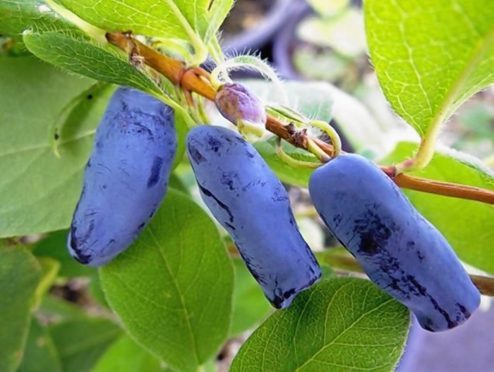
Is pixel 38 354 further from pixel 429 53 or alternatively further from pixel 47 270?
pixel 429 53

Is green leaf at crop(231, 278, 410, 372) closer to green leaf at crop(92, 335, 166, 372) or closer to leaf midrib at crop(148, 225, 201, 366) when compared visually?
leaf midrib at crop(148, 225, 201, 366)

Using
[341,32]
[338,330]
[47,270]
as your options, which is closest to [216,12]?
[338,330]

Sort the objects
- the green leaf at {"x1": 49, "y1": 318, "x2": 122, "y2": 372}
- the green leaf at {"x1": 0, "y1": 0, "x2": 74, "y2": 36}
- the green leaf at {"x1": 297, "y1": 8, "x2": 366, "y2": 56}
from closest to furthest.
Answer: the green leaf at {"x1": 0, "y1": 0, "x2": 74, "y2": 36} < the green leaf at {"x1": 49, "y1": 318, "x2": 122, "y2": 372} < the green leaf at {"x1": 297, "y1": 8, "x2": 366, "y2": 56}

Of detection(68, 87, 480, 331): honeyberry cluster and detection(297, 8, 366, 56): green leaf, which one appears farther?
detection(297, 8, 366, 56): green leaf

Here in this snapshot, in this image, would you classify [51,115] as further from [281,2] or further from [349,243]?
[281,2]

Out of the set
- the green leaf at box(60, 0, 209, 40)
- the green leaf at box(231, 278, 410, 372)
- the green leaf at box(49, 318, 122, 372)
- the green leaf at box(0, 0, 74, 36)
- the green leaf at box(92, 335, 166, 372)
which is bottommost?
the green leaf at box(49, 318, 122, 372)

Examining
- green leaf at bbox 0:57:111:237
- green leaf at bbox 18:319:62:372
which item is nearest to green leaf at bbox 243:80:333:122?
green leaf at bbox 0:57:111:237
